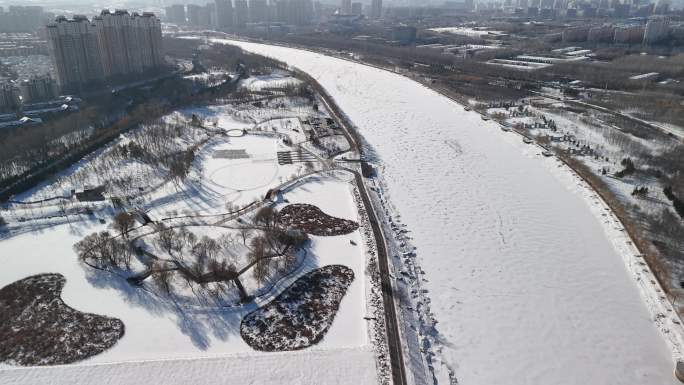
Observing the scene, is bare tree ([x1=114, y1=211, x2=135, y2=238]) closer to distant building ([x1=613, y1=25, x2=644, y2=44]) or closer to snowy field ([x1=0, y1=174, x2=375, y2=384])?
snowy field ([x1=0, y1=174, x2=375, y2=384])

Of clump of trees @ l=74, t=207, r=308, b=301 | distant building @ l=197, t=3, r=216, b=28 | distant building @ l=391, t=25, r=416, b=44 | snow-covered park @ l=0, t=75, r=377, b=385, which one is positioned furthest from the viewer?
distant building @ l=197, t=3, r=216, b=28

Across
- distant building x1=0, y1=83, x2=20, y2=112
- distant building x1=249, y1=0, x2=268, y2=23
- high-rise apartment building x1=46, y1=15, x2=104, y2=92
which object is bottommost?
distant building x1=0, y1=83, x2=20, y2=112

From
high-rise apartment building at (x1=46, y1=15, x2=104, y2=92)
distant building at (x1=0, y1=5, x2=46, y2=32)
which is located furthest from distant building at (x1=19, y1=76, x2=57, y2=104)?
distant building at (x1=0, y1=5, x2=46, y2=32)

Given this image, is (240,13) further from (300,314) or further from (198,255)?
(300,314)

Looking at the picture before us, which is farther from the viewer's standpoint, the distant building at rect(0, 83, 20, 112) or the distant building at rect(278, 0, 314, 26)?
the distant building at rect(278, 0, 314, 26)

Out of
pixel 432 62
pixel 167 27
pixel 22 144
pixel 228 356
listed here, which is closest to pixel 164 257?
pixel 228 356

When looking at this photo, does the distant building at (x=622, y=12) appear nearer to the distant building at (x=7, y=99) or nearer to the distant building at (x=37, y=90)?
the distant building at (x=37, y=90)
